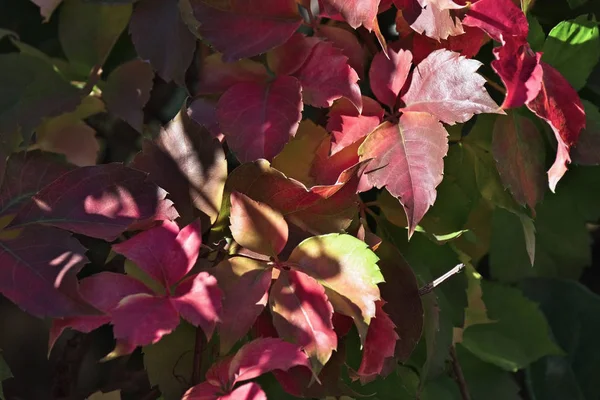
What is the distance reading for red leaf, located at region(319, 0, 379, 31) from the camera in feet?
2.27

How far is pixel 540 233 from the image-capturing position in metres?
1.00

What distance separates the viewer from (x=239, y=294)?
62 cm

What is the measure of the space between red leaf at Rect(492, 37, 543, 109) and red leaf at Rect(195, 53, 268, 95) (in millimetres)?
230

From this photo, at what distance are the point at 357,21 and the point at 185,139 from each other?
0.63 feet

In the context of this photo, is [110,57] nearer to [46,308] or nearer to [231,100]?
[231,100]

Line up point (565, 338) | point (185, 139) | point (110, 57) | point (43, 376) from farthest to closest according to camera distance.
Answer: point (43, 376) < point (565, 338) < point (110, 57) < point (185, 139)

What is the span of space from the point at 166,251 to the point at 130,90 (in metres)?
0.31

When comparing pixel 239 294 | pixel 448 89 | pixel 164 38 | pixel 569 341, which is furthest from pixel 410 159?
pixel 569 341

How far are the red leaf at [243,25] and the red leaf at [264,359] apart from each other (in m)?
0.27

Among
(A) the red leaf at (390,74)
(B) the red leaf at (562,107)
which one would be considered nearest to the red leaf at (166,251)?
(A) the red leaf at (390,74)

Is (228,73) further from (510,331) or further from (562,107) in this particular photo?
(510,331)

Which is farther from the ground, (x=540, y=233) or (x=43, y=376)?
(x=540, y=233)

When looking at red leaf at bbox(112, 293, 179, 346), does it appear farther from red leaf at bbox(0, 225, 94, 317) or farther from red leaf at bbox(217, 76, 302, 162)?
red leaf at bbox(217, 76, 302, 162)

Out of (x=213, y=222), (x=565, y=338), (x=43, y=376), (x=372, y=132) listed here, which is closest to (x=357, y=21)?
(x=372, y=132)
